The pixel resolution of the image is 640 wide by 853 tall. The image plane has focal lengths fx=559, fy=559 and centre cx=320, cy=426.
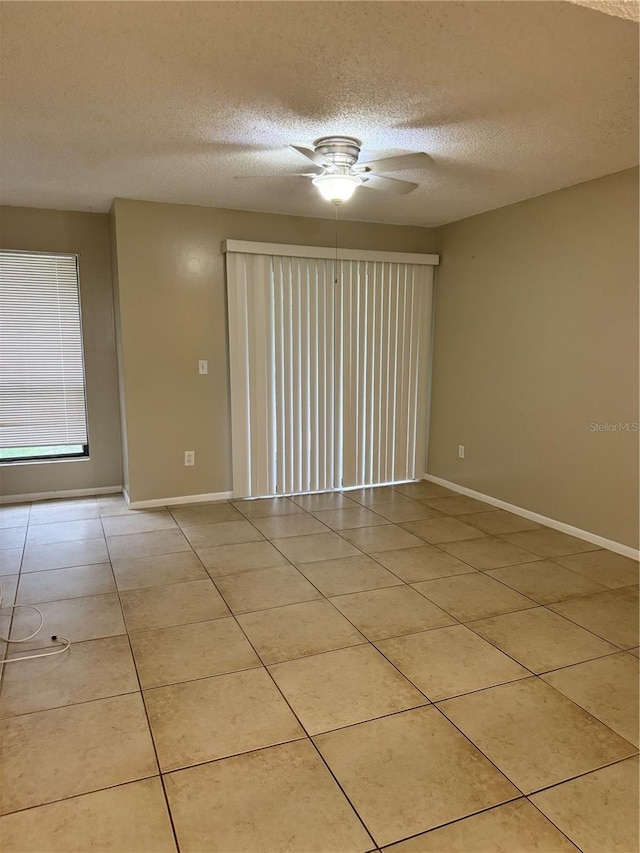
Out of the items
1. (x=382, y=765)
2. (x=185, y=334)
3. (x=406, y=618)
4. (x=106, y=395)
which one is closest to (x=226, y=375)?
(x=185, y=334)

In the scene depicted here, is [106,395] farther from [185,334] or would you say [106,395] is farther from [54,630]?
[54,630]

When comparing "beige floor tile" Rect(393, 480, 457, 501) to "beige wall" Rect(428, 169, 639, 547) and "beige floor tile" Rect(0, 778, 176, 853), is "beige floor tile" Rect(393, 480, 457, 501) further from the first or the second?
"beige floor tile" Rect(0, 778, 176, 853)

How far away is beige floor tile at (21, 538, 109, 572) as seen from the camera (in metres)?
3.34

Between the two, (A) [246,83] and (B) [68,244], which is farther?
(B) [68,244]

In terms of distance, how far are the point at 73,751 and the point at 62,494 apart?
127 inches

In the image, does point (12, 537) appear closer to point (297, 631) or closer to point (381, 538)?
point (297, 631)

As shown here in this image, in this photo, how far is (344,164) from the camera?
293 cm

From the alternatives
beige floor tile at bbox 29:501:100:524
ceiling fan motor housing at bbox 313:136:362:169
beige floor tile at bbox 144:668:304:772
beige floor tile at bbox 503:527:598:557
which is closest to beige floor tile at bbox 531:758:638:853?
beige floor tile at bbox 144:668:304:772

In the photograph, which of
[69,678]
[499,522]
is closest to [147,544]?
[69,678]

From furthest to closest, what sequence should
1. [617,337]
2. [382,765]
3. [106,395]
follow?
[106,395]
[617,337]
[382,765]

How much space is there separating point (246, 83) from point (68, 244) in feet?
9.42

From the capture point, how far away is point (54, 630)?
260cm

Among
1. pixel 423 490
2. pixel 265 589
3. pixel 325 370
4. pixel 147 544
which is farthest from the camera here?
pixel 423 490

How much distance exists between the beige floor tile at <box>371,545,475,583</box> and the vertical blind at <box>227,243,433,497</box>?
5.09 ft
